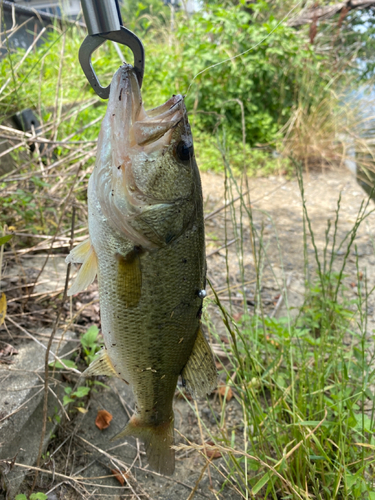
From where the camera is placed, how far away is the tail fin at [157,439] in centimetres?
149

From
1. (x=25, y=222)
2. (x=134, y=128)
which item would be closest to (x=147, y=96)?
(x=25, y=222)

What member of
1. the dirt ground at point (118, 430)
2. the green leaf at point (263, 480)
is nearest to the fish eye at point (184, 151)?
the dirt ground at point (118, 430)

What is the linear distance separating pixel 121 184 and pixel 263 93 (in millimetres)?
7330

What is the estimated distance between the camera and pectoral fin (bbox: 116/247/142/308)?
3.92ft

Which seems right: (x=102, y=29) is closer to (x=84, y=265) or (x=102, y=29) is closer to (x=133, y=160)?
(x=133, y=160)

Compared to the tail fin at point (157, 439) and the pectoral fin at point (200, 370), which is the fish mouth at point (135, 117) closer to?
the pectoral fin at point (200, 370)

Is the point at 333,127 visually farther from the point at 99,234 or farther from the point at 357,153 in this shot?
the point at 99,234

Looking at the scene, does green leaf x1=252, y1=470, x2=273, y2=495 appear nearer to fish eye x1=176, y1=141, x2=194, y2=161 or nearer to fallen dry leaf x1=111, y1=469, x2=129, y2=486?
fallen dry leaf x1=111, y1=469, x2=129, y2=486

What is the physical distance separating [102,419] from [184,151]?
172cm

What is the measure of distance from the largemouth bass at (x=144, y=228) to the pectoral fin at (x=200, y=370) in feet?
0.26

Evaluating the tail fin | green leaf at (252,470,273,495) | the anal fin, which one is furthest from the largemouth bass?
green leaf at (252,470,273,495)

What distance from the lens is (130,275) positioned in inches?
47.1

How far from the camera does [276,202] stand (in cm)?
607

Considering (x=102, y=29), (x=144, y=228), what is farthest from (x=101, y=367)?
(x=102, y=29)
